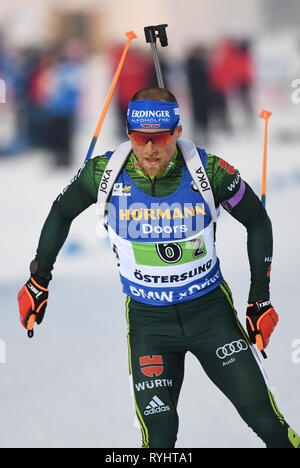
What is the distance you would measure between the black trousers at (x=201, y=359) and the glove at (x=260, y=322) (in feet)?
0.16

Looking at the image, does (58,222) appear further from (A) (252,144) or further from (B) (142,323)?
(A) (252,144)

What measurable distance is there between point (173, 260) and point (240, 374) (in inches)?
21.9

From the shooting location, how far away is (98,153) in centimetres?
1492

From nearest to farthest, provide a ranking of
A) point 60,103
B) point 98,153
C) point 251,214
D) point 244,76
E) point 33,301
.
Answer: point 251,214, point 33,301, point 60,103, point 98,153, point 244,76

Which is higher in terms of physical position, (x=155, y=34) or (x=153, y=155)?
(x=155, y=34)

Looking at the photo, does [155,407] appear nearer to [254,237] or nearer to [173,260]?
[173,260]

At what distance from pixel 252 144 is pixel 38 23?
8.16 meters

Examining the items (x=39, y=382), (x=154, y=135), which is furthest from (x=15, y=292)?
(x=154, y=135)

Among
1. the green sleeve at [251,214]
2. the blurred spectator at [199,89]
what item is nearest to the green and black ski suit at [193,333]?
the green sleeve at [251,214]

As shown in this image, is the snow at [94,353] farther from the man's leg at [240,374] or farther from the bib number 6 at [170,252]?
the bib number 6 at [170,252]

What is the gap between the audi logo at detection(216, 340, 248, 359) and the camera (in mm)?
3539

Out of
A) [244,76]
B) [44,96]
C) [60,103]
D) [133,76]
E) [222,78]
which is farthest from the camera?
[244,76]

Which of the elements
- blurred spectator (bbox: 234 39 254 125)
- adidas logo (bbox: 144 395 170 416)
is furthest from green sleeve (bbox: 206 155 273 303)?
blurred spectator (bbox: 234 39 254 125)

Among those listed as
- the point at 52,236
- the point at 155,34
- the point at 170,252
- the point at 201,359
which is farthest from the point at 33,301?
the point at 155,34
